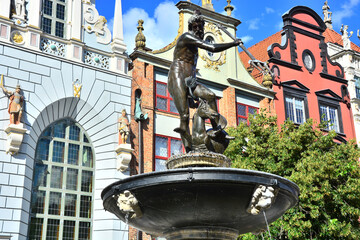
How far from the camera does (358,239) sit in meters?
19.0

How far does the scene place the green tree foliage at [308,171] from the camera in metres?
18.8

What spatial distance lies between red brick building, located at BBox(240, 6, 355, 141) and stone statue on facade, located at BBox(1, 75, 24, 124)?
51.6ft

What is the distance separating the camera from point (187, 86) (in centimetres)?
973

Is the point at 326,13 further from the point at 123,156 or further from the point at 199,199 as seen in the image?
the point at 199,199

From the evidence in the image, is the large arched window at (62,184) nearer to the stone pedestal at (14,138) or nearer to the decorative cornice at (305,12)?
the stone pedestal at (14,138)

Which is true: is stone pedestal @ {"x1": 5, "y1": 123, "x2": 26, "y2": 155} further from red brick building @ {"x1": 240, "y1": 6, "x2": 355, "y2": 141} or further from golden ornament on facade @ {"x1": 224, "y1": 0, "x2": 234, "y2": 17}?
red brick building @ {"x1": 240, "y1": 6, "x2": 355, "y2": 141}

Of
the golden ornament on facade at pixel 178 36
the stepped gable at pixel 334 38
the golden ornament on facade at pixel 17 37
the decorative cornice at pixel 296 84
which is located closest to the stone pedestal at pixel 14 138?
the golden ornament on facade at pixel 17 37

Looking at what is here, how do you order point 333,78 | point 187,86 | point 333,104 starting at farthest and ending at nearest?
point 333,78 → point 333,104 → point 187,86

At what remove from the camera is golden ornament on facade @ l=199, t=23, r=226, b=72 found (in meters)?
26.9

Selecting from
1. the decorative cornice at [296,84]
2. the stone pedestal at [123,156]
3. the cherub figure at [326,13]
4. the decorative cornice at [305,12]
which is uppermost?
the cherub figure at [326,13]

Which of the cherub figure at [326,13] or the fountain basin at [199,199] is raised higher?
the cherub figure at [326,13]

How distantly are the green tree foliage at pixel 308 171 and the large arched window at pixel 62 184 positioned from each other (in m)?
6.44

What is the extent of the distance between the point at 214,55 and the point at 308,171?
10.5m

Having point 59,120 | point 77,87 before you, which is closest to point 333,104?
point 77,87
